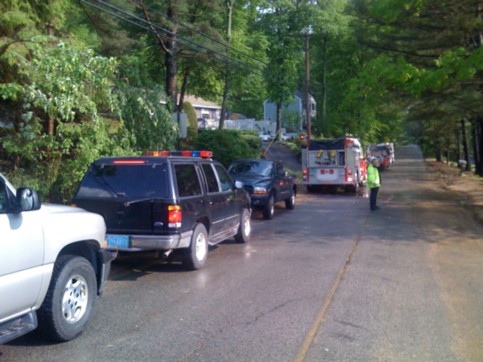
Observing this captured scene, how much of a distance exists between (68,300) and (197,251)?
3.64 metres

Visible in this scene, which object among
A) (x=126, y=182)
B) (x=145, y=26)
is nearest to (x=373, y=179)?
(x=145, y=26)

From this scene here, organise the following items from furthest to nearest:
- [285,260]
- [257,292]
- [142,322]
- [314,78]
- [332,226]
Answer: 1. [314,78]
2. [332,226]
3. [285,260]
4. [257,292]
5. [142,322]

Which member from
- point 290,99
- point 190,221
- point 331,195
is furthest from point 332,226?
point 290,99

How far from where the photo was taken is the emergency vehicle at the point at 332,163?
81.7 ft

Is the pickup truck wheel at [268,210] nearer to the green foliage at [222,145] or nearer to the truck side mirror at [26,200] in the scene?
the green foliage at [222,145]

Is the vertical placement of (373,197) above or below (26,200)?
below

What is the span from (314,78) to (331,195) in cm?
3322

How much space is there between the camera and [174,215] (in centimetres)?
845

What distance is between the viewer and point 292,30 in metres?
46.5

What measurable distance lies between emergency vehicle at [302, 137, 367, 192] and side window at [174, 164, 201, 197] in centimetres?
1623

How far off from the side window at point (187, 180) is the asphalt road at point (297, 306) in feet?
4.33

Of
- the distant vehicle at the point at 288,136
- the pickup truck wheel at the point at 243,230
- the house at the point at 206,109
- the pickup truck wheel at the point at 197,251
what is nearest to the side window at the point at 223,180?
the pickup truck wheel at the point at 243,230

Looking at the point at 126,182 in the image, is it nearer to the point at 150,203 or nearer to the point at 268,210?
the point at 150,203

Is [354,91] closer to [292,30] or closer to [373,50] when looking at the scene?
[373,50]
